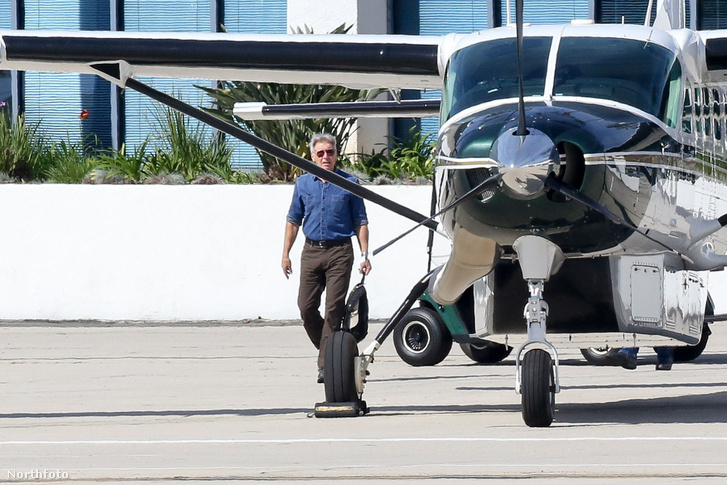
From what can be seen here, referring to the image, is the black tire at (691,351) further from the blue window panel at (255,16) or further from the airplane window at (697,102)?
the blue window panel at (255,16)

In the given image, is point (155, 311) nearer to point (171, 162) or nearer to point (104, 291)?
point (104, 291)

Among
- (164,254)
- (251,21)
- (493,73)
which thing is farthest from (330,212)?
(251,21)

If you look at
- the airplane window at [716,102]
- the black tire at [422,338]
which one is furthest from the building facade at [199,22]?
the airplane window at [716,102]

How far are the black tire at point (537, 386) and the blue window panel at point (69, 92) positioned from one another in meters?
13.9

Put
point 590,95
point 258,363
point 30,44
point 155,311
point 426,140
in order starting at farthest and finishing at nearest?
point 426,140
point 155,311
point 258,363
point 30,44
point 590,95

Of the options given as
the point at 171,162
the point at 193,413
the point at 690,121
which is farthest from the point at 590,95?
the point at 171,162

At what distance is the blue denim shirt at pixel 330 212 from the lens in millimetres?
10133

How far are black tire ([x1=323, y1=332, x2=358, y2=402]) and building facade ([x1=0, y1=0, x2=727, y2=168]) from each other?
10.8 m

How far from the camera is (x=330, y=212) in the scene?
1017 centimetres

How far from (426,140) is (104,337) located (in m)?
6.40

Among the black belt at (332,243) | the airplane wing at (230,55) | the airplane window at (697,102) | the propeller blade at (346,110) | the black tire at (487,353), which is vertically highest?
the airplane wing at (230,55)

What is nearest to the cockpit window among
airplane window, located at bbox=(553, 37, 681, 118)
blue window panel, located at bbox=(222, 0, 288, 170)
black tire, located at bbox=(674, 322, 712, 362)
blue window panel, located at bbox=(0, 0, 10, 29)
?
airplane window, located at bbox=(553, 37, 681, 118)

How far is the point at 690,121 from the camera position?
332 inches

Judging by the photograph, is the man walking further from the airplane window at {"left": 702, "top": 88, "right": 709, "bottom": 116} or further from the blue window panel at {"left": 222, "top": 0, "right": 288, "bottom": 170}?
the blue window panel at {"left": 222, "top": 0, "right": 288, "bottom": 170}
